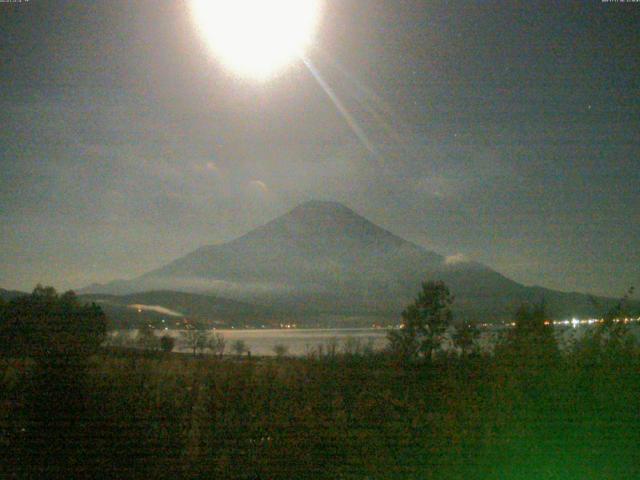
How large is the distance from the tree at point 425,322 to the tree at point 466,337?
1.84 ft

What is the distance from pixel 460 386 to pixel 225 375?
2.88 metres

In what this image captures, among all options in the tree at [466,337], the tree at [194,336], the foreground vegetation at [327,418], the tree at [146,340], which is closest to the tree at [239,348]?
the tree at [194,336]

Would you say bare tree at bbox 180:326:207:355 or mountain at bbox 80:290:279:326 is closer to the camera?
mountain at bbox 80:290:279:326

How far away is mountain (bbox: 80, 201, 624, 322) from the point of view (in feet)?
102

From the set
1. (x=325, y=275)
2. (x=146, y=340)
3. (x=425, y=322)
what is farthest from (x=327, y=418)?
(x=325, y=275)

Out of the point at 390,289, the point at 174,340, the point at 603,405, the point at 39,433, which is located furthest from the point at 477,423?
the point at 390,289

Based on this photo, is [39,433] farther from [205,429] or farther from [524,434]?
[524,434]

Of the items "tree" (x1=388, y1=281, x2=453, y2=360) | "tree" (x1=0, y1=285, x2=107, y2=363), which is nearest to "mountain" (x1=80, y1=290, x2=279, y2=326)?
"tree" (x1=0, y1=285, x2=107, y2=363)

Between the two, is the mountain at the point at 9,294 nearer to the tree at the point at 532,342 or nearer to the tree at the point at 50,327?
the tree at the point at 50,327

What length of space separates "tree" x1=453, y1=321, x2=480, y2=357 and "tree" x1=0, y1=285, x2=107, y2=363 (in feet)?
17.5

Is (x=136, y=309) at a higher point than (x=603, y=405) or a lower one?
higher

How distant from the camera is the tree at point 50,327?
702 centimetres

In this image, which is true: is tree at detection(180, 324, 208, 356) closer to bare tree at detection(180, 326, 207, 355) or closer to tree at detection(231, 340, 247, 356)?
bare tree at detection(180, 326, 207, 355)

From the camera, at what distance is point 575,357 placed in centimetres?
794
